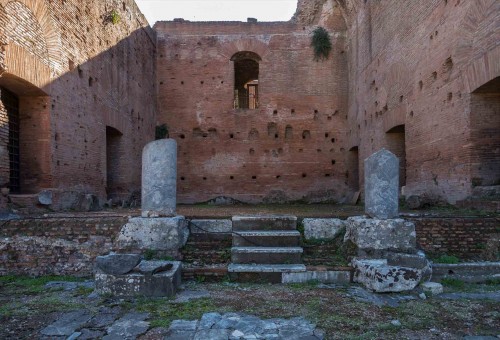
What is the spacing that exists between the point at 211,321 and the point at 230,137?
1054 cm

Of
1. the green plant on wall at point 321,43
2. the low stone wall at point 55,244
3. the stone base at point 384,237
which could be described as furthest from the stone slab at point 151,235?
the green plant on wall at point 321,43

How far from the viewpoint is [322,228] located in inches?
200

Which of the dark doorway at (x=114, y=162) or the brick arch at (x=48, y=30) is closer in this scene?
the brick arch at (x=48, y=30)

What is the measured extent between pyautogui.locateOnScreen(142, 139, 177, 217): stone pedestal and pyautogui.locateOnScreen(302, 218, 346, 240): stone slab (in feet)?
6.36

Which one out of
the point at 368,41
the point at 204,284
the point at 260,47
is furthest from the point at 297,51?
the point at 204,284

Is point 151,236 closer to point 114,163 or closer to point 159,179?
point 159,179

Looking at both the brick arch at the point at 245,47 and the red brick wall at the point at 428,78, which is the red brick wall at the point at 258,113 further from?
the red brick wall at the point at 428,78

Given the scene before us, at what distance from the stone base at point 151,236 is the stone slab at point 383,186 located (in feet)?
8.54

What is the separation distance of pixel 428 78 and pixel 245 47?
7.24 meters

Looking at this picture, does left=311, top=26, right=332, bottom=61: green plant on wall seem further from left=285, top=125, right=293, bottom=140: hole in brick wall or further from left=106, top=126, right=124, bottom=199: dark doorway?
left=106, top=126, right=124, bottom=199: dark doorway

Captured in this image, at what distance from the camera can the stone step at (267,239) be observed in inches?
189

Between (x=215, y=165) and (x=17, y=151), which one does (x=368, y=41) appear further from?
(x=17, y=151)

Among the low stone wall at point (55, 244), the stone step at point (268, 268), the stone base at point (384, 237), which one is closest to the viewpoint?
the stone step at point (268, 268)

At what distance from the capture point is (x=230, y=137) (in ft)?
43.6
